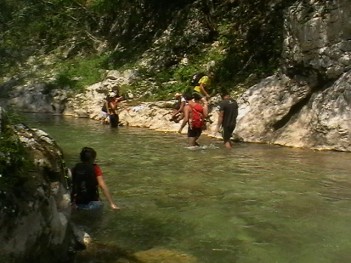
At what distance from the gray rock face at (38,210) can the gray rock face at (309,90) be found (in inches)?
428

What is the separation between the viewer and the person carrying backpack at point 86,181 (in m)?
8.49

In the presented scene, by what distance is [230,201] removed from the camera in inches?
396

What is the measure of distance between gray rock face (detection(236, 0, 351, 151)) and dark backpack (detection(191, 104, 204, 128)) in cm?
226

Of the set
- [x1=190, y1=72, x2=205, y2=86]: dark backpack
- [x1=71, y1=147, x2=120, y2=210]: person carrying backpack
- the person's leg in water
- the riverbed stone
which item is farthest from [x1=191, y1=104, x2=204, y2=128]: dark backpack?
the riverbed stone

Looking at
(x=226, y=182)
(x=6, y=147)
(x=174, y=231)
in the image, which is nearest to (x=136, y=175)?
(x=226, y=182)

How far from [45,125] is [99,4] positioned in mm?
9202

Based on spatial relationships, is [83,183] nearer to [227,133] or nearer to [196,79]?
[227,133]

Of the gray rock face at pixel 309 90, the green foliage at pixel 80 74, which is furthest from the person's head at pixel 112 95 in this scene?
the gray rock face at pixel 309 90

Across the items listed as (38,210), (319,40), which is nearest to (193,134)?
(319,40)

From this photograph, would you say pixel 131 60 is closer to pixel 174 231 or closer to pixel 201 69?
pixel 201 69

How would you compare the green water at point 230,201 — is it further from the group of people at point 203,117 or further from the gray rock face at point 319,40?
the gray rock face at point 319,40

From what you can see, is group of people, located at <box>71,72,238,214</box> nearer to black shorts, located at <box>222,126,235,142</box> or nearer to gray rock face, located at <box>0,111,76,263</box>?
black shorts, located at <box>222,126,235,142</box>

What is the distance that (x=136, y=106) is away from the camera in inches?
950

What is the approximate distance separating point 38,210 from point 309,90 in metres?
13.4
